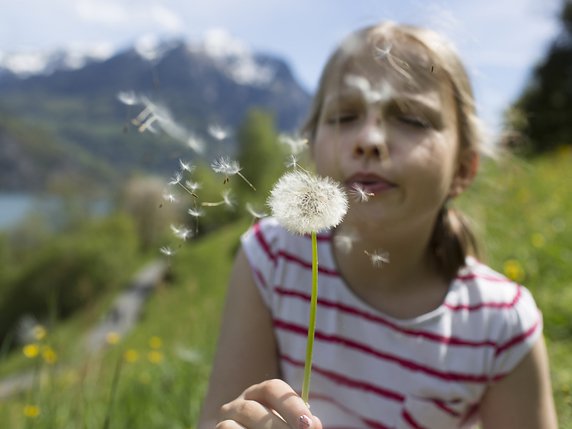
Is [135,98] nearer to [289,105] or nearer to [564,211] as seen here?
[564,211]

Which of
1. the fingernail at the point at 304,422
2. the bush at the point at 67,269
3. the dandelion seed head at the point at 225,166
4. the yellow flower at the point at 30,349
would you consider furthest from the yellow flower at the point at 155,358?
the bush at the point at 67,269

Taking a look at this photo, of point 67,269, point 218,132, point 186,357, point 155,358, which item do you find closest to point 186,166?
point 218,132

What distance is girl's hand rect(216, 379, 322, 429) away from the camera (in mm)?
514

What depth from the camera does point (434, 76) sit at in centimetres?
101

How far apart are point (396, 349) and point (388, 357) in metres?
0.03

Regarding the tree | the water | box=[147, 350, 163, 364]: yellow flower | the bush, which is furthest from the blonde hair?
the water

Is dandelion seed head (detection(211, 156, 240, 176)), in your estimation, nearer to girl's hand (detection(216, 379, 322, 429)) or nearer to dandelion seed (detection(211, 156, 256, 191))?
dandelion seed (detection(211, 156, 256, 191))

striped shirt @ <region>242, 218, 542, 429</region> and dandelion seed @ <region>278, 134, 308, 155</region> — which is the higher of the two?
dandelion seed @ <region>278, 134, 308, 155</region>

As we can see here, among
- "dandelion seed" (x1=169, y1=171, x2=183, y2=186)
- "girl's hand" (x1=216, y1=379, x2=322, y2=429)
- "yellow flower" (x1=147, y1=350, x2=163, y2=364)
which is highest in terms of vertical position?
"dandelion seed" (x1=169, y1=171, x2=183, y2=186)

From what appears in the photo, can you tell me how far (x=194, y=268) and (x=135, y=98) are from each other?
963 inches

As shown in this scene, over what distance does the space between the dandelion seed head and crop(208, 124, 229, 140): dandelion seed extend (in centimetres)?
13

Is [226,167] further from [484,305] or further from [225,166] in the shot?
→ [484,305]

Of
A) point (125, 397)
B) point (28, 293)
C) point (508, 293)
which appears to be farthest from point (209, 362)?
point (28, 293)

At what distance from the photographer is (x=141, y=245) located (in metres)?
33.8
